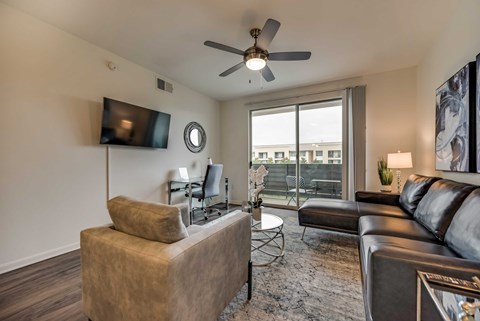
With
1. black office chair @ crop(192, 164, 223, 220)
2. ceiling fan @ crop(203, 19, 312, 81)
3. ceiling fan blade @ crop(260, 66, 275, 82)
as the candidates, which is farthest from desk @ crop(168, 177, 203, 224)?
ceiling fan @ crop(203, 19, 312, 81)

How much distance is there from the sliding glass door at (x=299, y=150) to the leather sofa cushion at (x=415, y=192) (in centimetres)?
136

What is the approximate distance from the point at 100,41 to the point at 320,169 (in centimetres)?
421

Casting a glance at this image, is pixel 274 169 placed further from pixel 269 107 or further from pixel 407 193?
pixel 407 193

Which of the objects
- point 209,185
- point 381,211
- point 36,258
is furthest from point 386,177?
point 36,258

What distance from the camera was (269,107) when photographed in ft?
15.1

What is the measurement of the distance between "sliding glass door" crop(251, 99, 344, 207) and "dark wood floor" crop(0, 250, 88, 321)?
12.1ft

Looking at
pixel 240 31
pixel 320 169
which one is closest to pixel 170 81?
pixel 240 31

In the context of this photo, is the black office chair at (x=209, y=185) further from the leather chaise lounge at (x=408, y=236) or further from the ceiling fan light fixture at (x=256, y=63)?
the ceiling fan light fixture at (x=256, y=63)

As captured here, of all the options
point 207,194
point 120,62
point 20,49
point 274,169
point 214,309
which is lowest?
point 214,309

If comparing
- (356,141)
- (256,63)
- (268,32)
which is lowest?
(356,141)

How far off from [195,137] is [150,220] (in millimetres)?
3551

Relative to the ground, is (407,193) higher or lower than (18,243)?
higher

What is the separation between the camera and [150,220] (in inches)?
42.6

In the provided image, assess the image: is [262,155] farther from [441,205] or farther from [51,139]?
[51,139]
